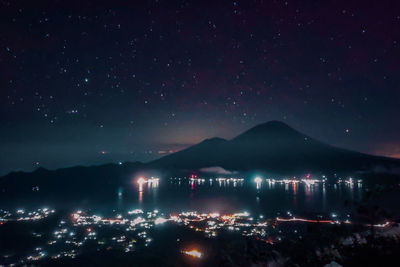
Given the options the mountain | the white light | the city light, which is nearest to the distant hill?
the mountain

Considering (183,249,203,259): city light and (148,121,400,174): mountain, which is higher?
(148,121,400,174): mountain

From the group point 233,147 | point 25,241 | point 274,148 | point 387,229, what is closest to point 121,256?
point 25,241

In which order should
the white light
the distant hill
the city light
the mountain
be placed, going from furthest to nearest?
the mountain < the white light < the distant hill < the city light

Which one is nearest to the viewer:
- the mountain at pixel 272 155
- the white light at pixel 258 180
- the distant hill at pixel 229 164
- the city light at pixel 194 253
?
the city light at pixel 194 253

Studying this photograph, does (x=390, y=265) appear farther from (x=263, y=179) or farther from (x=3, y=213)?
(x=263, y=179)

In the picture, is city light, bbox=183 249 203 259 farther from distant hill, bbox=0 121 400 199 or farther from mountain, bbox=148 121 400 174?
mountain, bbox=148 121 400 174

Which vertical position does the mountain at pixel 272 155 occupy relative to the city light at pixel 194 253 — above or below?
above

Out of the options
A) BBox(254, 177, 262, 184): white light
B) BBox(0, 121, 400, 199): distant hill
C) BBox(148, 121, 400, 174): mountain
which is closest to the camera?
BBox(0, 121, 400, 199): distant hill

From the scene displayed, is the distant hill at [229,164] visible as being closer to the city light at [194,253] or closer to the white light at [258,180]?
the white light at [258,180]

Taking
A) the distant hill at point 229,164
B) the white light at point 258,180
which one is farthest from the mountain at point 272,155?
the white light at point 258,180
